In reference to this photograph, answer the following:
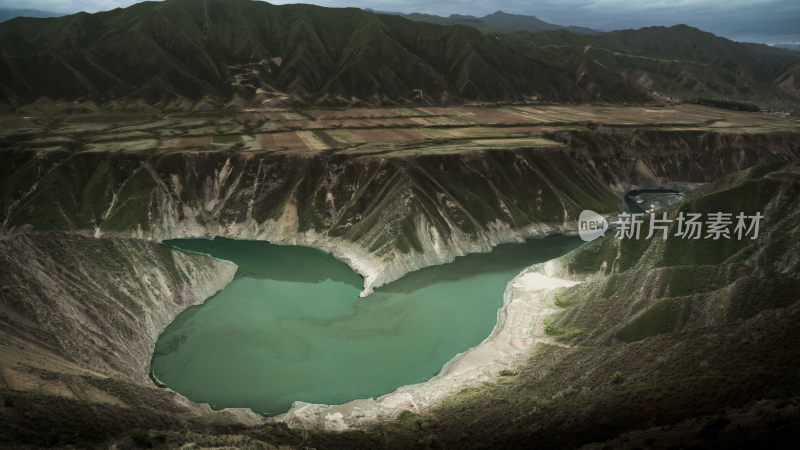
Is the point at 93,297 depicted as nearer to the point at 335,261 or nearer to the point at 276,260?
the point at 276,260

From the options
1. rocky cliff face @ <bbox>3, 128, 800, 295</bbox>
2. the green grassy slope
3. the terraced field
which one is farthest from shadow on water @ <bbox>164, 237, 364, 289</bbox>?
the green grassy slope

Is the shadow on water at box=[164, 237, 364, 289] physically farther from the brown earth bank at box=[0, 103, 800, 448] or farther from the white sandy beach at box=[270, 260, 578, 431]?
the white sandy beach at box=[270, 260, 578, 431]

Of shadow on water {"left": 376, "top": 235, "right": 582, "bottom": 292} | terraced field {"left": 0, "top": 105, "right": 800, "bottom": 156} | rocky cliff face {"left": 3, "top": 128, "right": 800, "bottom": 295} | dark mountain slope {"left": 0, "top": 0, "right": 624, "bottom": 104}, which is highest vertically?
dark mountain slope {"left": 0, "top": 0, "right": 624, "bottom": 104}

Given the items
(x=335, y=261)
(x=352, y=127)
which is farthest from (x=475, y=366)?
(x=352, y=127)

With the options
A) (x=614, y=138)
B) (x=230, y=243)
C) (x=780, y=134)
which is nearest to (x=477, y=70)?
(x=614, y=138)

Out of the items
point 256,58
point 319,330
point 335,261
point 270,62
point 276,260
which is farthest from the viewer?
point 270,62

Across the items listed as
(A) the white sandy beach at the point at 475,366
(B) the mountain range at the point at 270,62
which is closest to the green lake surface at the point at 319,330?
(A) the white sandy beach at the point at 475,366
